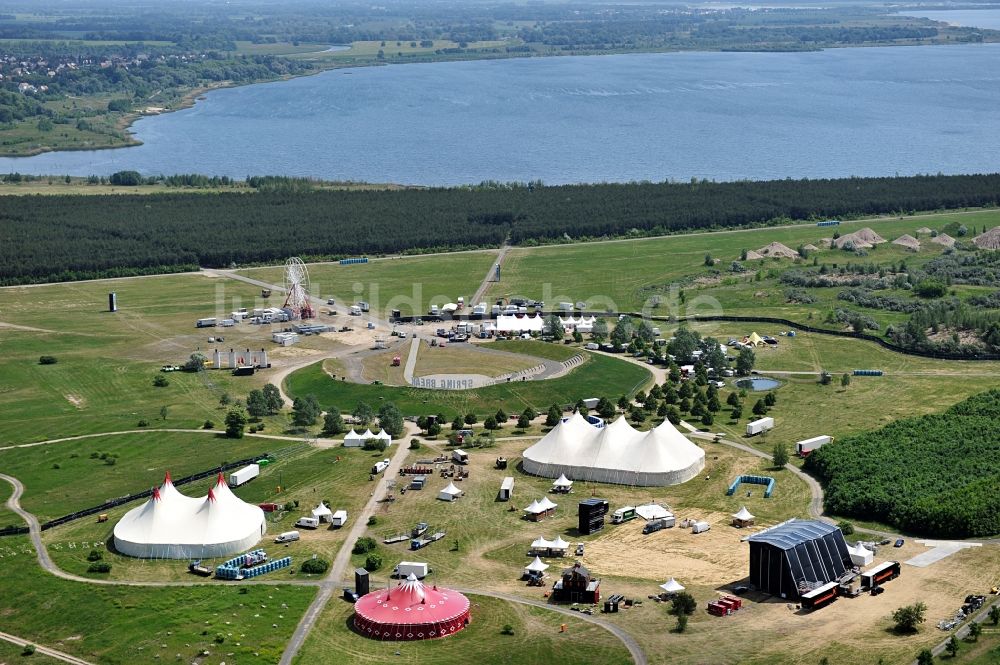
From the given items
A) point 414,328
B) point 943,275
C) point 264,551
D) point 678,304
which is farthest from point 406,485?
point 943,275

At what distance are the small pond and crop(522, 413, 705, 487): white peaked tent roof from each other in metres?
19.3

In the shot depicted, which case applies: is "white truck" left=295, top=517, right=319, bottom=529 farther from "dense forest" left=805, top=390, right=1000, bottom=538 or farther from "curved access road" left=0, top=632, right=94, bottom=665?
"dense forest" left=805, top=390, right=1000, bottom=538

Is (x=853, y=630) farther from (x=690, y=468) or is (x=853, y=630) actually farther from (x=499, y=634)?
(x=690, y=468)

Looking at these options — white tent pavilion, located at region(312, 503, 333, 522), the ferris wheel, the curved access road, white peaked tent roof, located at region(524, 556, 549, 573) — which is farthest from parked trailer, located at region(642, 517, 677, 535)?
the ferris wheel

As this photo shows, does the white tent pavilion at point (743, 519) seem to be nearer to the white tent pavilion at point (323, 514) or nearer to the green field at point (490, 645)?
the green field at point (490, 645)

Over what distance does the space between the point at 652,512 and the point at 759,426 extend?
19.4m

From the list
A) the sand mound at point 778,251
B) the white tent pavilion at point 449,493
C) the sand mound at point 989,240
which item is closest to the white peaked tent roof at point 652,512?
the white tent pavilion at point 449,493

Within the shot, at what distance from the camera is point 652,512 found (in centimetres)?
8362

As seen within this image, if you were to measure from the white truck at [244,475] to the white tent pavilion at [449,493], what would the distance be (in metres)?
12.5

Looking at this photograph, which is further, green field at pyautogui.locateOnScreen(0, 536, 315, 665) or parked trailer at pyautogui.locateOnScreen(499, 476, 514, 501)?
parked trailer at pyautogui.locateOnScreen(499, 476, 514, 501)

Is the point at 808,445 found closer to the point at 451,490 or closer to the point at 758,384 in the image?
the point at 758,384

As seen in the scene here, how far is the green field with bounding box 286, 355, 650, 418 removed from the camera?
107 metres

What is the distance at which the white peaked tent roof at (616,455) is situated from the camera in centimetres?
8994

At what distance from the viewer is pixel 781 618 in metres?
68.6
